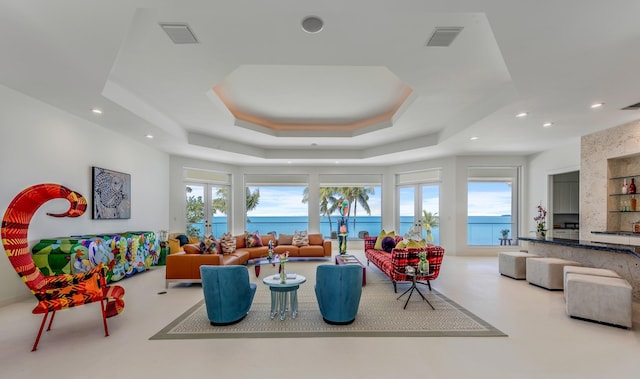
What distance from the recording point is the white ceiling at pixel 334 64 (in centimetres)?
237

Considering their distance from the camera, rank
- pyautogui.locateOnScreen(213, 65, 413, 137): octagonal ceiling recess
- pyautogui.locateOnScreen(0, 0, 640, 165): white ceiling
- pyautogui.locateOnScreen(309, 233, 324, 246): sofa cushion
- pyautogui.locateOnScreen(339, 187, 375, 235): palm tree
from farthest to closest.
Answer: pyautogui.locateOnScreen(339, 187, 375, 235): palm tree
pyautogui.locateOnScreen(309, 233, 324, 246): sofa cushion
pyautogui.locateOnScreen(213, 65, 413, 137): octagonal ceiling recess
pyautogui.locateOnScreen(0, 0, 640, 165): white ceiling

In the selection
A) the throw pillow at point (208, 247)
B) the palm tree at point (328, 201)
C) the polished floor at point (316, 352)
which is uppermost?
the palm tree at point (328, 201)

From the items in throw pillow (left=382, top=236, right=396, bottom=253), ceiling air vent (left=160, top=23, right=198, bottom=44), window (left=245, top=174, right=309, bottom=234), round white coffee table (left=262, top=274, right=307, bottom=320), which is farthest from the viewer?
window (left=245, top=174, right=309, bottom=234)

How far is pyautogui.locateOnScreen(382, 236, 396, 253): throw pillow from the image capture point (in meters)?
6.44

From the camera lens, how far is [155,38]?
301cm

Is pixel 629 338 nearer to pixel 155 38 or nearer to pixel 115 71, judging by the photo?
pixel 155 38

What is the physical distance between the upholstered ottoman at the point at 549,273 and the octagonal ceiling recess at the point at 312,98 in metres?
3.80

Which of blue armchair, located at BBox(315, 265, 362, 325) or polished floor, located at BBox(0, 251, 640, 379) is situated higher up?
blue armchair, located at BBox(315, 265, 362, 325)

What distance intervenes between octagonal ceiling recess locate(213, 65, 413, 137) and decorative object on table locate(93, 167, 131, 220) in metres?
2.78

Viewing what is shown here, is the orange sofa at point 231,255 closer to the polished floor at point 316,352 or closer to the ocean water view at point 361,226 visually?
the polished floor at point 316,352

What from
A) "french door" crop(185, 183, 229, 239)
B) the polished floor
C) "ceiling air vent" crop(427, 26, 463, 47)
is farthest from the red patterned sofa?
"french door" crop(185, 183, 229, 239)

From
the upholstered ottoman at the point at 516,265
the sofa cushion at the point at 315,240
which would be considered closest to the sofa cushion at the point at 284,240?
the sofa cushion at the point at 315,240

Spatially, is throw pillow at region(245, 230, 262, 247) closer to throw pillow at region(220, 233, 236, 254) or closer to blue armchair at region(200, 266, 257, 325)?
throw pillow at region(220, 233, 236, 254)

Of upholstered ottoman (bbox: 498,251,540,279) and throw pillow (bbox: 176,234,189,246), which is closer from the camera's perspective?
upholstered ottoman (bbox: 498,251,540,279)
